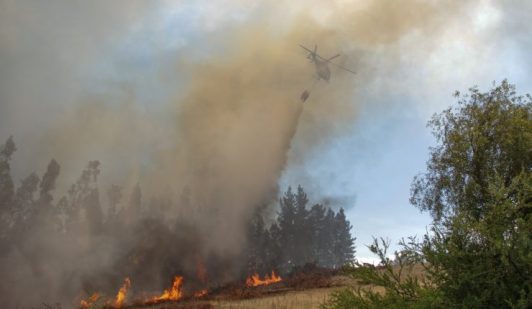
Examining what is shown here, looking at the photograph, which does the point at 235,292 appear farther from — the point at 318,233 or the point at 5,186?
the point at 318,233

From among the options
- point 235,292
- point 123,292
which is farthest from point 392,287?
point 123,292

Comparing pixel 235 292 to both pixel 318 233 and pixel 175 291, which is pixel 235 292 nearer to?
pixel 175 291

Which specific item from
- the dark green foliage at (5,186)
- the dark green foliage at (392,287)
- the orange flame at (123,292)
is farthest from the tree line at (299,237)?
the dark green foliage at (392,287)

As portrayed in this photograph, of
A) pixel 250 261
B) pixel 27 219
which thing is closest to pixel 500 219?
pixel 250 261

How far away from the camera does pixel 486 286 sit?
678cm

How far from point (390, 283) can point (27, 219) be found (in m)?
94.3

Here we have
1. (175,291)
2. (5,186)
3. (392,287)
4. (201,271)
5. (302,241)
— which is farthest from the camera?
(302,241)

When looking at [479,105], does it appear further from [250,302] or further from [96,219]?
[96,219]

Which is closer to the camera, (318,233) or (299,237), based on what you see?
(299,237)

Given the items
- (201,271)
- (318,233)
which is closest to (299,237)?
(318,233)

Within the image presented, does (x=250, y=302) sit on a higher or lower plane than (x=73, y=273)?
lower

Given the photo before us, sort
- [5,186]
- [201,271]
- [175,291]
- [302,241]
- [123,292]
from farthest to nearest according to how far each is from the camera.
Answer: [302,241]
[5,186]
[201,271]
[123,292]
[175,291]

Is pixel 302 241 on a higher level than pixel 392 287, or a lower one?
higher

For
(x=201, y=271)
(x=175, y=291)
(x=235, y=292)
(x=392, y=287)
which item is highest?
(x=201, y=271)
